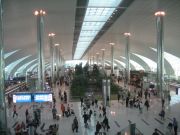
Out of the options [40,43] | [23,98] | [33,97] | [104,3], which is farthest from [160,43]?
[23,98]

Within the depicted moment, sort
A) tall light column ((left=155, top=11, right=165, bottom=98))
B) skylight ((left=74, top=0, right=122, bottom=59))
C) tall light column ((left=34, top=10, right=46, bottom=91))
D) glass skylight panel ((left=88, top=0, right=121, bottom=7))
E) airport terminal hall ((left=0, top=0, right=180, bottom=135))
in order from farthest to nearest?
1. tall light column ((left=155, top=11, right=165, bottom=98))
2. tall light column ((left=34, top=10, right=46, bottom=91))
3. skylight ((left=74, top=0, right=122, bottom=59))
4. glass skylight panel ((left=88, top=0, right=121, bottom=7))
5. airport terminal hall ((left=0, top=0, right=180, bottom=135))

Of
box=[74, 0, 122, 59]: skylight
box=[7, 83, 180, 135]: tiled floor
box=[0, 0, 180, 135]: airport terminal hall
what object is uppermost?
box=[74, 0, 122, 59]: skylight

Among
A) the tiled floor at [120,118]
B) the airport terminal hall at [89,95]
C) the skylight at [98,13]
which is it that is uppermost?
the skylight at [98,13]

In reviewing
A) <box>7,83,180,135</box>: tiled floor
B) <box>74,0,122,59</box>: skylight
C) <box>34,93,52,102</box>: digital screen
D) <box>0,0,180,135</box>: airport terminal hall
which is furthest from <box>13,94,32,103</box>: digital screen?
<box>74,0,122,59</box>: skylight

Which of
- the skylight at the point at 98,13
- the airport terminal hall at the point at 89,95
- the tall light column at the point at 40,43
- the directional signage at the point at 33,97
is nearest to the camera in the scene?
the airport terminal hall at the point at 89,95

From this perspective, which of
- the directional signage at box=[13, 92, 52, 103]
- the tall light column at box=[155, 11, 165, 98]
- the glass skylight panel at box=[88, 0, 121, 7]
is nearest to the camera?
the directional signage at box=[13, 92, 52, 103]

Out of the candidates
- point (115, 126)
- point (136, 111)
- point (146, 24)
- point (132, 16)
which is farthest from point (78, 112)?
point (146, 24)

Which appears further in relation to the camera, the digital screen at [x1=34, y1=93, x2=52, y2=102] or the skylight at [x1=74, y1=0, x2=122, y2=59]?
the skylight at [x1=74, y1=0, x2=122, y2=59]

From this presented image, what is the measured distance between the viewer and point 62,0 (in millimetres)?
24719

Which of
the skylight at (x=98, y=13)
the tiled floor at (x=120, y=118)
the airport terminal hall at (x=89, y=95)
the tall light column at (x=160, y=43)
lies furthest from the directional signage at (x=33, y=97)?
the tall light column at (x=160, y=43)

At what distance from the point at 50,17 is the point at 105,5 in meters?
5.93

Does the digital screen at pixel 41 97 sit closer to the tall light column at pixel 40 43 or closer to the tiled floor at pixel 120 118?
the tiled floor at pixel 120 118

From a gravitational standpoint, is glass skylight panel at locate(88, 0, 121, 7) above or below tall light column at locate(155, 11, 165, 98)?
above

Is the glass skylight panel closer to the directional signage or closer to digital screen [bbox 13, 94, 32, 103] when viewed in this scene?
the directional signage
